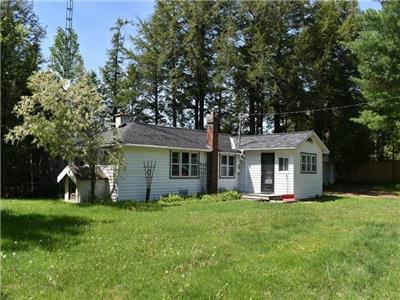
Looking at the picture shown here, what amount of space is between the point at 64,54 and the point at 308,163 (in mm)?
21998

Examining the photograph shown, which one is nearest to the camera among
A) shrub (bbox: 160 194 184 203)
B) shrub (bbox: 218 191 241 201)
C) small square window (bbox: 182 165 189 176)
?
shrub (bbox: 160 194 184 203)

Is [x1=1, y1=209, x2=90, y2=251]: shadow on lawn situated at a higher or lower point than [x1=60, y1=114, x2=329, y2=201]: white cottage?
lower

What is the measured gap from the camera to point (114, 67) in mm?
37719

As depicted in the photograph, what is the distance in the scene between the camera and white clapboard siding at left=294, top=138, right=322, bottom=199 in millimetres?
22469

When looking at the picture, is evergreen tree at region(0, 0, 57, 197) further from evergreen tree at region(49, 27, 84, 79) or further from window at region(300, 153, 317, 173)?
window at region(300, 153, 317, 173)

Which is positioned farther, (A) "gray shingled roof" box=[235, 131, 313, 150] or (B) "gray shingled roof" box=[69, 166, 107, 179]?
(A) "gray shingled roof" box=[235, 131, 313, 150]

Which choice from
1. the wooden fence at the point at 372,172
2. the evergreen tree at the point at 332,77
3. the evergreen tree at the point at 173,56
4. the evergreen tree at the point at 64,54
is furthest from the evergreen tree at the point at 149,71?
the wooden fence at the point at 372,172

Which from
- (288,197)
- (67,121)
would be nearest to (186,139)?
(288,197)

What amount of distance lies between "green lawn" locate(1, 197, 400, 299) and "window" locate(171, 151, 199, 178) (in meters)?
8.05

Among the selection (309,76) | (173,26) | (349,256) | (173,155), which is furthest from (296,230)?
(173,26)

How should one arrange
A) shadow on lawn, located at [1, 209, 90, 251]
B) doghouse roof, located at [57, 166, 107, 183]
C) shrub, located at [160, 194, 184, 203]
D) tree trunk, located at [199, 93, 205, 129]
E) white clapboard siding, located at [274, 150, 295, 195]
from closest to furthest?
shadow on lawn, located at [1, 209, 90, 251] < doghouse roof, located at [57, 166, 107, 183] < shrub, located at [160, 194, 184, 203] < white clapboard siding, located at [274, 150, 295, 195] < tree trunk, located at [199, 93, 205, 129]

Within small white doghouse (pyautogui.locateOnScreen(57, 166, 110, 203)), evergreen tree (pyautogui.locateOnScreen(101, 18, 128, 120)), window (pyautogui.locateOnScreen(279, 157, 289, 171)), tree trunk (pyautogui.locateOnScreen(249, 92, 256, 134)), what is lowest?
small white doghouse (pyautogui.locateOnScreen(57, 166, 110, 203))

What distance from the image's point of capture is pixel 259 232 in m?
10.4

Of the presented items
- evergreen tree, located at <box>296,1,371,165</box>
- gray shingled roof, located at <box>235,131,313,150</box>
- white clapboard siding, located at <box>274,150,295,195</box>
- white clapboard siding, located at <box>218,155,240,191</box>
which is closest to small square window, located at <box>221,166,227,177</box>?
white clapboard siding, located at <box>218,155,240,191</box>
